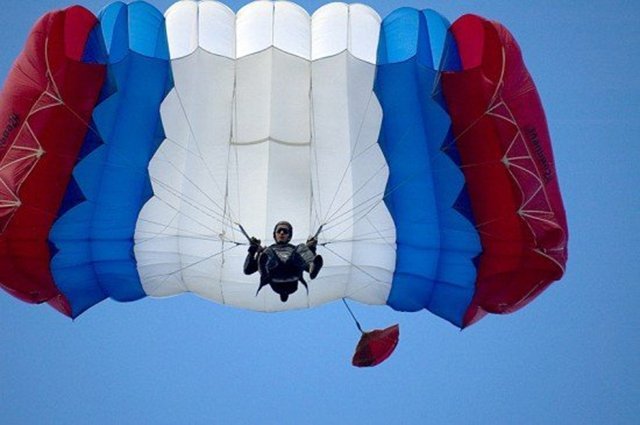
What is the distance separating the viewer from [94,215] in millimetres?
14727

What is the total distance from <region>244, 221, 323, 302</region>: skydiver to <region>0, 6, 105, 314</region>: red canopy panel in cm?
259

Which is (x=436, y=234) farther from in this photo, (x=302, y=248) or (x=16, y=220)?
(x=16, y=220)

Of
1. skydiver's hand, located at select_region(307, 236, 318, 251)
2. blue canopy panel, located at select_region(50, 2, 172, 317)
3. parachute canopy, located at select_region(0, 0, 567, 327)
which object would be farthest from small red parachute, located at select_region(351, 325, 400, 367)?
blue canopy panel, located at select_region(50, 2, 172, 317)

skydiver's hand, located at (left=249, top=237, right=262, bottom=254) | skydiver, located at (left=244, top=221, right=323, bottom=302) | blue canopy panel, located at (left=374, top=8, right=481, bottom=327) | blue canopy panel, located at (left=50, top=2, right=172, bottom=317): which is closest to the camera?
skydiver, located at (left=244, top=221, right=323, bottom=302)

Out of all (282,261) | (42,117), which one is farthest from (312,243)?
(42,117)

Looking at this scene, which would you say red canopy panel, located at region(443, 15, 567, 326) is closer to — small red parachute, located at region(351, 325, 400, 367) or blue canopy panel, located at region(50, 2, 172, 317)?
small red parachute, located at region(351, 325, 400, 367)

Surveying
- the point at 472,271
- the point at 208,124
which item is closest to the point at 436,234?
the point at 472,271

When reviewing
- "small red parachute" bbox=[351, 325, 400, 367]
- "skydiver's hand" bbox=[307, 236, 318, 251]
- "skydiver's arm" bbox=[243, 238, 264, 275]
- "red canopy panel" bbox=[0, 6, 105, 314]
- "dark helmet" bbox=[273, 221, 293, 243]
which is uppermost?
"red canopy panel" bbox=[0, 6, 105, 314]

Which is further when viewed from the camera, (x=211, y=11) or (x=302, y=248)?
(x=211, y=11)

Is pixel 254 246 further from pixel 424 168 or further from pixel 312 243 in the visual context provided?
pixel 424 168

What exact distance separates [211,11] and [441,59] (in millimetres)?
2978

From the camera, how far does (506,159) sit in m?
14.0

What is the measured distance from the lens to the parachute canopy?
13.9 meters

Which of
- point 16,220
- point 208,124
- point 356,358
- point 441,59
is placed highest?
point 441,59
